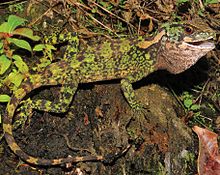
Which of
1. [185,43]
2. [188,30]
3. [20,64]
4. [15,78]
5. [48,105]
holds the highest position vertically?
[188,30]

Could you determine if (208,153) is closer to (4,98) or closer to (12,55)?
(4,98)

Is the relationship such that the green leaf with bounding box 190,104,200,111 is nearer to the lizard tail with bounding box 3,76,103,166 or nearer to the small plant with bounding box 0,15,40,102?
the lizard tail with bounding box 3,76,103,166

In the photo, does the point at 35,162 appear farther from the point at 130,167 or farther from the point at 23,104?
the point at 130,167


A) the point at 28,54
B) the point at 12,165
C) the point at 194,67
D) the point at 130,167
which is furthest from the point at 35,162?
the point at 194,67

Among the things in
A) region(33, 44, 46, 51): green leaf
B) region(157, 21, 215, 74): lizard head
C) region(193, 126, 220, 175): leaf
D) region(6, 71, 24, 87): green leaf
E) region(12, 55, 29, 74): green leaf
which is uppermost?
region(157, 21, 215, 74): lizard head

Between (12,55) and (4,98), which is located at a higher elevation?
(12,55)

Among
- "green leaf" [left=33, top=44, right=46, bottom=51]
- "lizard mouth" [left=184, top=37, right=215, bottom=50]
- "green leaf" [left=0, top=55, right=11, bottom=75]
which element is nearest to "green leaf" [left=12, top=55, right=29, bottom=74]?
"green leaf" [left=0, top=55, right=11, bottom=75]

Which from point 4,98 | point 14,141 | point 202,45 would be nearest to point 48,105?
point 4,98
